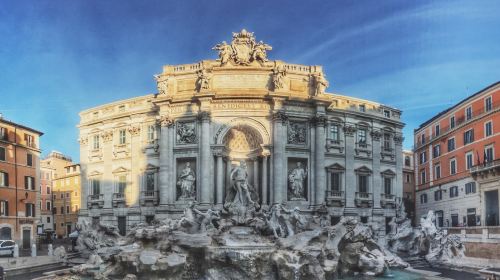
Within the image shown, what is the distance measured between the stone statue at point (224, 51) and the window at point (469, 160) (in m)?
25.2

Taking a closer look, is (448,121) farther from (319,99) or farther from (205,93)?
(205,93)

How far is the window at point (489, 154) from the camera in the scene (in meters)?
36.9

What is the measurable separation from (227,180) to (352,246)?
1158cm

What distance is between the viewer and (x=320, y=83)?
33.2 m

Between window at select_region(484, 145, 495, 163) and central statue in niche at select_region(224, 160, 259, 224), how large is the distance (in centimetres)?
2161

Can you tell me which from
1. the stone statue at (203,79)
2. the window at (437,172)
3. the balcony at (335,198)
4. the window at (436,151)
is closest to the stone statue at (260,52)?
the stone statue at (203,79)

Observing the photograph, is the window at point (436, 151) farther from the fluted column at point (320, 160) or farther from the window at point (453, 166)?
the fluted column at point (320, 160)

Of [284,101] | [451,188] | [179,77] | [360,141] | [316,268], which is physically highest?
[179,77]

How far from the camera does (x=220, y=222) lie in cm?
2770

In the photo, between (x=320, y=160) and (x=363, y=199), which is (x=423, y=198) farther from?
(x=320, y=160)

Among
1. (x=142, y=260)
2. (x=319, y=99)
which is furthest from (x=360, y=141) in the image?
(x=142, y=260)

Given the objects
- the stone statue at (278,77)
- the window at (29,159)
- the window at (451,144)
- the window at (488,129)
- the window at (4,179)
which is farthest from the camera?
the window at (451,144)

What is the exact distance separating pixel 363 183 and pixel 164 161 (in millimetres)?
16815

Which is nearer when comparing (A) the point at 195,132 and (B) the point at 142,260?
(B) the point at 142,260
